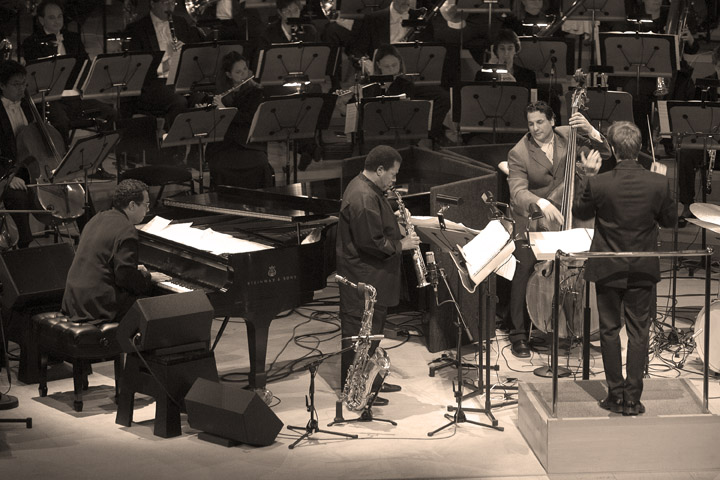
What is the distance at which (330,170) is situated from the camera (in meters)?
12.5

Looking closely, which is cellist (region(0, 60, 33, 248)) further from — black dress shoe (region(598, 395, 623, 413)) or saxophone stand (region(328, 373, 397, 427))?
black dress shoe (region(598, 395, 623, 413))

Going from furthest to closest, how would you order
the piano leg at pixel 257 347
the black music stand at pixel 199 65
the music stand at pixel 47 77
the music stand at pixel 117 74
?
the black music stand at pixel 199 65 < the music stand at pixel 117 74 < the music stand at pixel 47 77 < the piano leg at pixel 257 347

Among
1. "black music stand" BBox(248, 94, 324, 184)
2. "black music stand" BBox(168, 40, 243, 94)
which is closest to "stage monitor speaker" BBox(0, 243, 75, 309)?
"black music stand" BBox(248, 94, 324, 184)

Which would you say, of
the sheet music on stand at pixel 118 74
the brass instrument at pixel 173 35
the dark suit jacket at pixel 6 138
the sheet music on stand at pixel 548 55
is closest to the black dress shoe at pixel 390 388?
the dark suit jacket at pixel 6 138

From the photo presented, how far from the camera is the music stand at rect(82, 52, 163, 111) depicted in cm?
1061

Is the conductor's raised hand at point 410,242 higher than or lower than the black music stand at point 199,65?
lower

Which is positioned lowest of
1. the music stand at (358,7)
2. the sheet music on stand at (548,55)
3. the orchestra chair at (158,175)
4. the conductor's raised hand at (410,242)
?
the orchestra chair at (158,175)

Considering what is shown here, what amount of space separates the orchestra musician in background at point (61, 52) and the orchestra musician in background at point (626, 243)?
5695 mm

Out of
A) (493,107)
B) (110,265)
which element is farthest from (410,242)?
(493,107)

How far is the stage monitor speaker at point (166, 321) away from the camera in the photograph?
643cm

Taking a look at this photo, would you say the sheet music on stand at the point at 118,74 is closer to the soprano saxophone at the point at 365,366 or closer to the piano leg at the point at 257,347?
the piano leg at the point at 257,347

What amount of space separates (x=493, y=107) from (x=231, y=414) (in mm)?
5209

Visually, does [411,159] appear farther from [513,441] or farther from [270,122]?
[513,441]

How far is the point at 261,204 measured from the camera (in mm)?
7980
